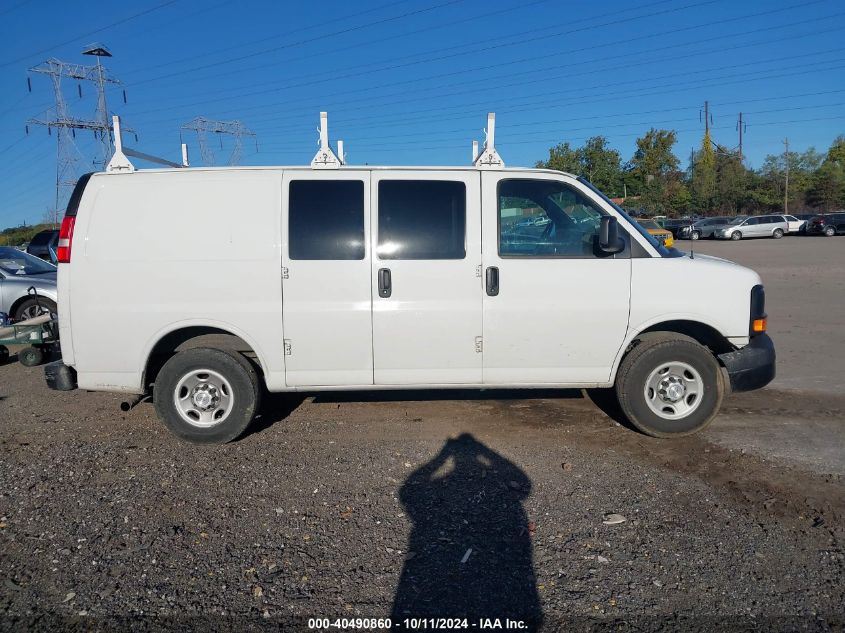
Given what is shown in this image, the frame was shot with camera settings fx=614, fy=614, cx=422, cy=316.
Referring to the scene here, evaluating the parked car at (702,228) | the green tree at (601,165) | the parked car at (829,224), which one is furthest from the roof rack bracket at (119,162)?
the parked car at (829,224)

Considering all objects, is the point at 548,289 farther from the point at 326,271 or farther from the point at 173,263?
the point at 173,263

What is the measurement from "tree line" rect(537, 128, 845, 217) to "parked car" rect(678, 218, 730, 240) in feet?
29.8

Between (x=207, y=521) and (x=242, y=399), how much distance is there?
135 cm

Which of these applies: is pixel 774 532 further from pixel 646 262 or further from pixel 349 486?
pixel 349 486

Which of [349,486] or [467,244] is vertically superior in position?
[467,244]

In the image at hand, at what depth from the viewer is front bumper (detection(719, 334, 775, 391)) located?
198 inches

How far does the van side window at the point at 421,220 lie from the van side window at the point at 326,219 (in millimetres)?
189

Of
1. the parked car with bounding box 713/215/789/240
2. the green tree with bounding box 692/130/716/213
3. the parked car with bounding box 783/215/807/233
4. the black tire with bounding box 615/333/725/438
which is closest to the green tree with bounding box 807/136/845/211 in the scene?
the green tree with bounding box 692/130/716/213

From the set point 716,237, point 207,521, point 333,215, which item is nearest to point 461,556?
point 207,521

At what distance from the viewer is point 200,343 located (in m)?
5.09

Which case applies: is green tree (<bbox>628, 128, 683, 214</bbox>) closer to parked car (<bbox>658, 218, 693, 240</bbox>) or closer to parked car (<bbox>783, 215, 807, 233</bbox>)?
parked car (<bbox>658, 218, 693, 240</bbox>)

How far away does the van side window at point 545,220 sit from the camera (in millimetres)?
5043

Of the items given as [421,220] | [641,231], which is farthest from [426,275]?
[641,231]

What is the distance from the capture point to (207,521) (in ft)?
12.5
